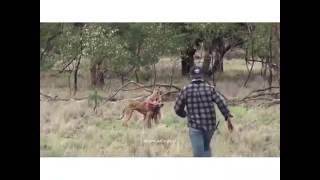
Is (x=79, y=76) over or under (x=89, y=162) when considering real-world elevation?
over

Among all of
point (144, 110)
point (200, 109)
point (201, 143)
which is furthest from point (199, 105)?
point (144, 110)

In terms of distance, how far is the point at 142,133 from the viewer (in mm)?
9156

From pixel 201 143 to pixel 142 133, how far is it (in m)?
0.46

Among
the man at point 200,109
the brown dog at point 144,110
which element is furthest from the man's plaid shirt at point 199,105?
the brown dog at point 144,110

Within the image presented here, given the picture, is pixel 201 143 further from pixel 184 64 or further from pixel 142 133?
pixel 184 64

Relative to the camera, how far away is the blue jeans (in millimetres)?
9148

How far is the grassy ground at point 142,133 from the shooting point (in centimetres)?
915

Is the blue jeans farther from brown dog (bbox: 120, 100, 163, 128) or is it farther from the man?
brown dog (bbox: 120, 100, 163, 128)

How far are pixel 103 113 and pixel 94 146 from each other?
0.86 ft

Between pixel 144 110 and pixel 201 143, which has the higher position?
pixel 144 110

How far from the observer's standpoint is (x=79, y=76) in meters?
9.18

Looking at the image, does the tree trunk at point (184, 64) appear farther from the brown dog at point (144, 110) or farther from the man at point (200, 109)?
the brown dog at point (144, 110)
